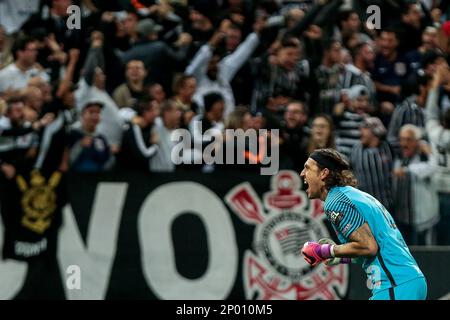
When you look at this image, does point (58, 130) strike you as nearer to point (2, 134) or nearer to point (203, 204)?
point (2, 134)

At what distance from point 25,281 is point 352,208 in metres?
6.24

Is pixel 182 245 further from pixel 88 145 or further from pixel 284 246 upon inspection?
pixel 88 145

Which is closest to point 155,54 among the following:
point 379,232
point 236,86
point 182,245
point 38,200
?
point 236,86

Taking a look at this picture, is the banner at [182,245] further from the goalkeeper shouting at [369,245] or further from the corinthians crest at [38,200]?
the goalkeeper shouting at [369,245]

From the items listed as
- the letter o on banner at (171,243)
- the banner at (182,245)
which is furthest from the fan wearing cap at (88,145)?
the letter o on banner at (171,243)

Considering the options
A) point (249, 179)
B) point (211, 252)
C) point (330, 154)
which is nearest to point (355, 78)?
point (249, 179)

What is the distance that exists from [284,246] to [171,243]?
135 centimetres

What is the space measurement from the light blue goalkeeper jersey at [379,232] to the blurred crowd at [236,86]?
15.4 ft

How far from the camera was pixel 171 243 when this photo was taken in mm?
13227

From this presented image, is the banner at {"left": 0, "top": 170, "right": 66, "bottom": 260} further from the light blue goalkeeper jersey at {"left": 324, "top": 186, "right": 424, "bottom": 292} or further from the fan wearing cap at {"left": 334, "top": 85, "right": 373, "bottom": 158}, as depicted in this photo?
the light blue goalkeeper jersey at {"left": 324, "top": 186, "right": 424, "bottom": 292}

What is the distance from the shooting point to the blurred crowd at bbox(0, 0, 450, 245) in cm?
1300

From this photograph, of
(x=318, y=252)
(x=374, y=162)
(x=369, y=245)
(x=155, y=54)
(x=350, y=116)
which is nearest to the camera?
(x=369, y=245)

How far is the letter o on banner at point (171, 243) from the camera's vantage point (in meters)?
13.2

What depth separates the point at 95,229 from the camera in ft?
43.5
